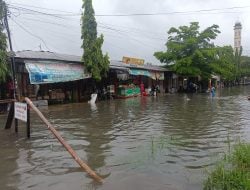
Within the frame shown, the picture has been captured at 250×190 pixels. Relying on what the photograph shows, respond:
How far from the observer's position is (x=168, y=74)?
154 ft

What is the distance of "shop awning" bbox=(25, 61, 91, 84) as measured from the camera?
2117cm

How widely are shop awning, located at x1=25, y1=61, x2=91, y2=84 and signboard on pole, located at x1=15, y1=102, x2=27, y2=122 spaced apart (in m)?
9.73

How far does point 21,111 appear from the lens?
36.5ft

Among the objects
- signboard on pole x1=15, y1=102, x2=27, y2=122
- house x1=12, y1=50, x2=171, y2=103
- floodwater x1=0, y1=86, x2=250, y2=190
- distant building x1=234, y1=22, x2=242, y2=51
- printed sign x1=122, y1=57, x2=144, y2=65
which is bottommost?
floodwater x1=0, y1=86, x2=250, y2=190

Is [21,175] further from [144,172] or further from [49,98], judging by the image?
[49,98]

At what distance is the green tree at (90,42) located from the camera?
26.8m

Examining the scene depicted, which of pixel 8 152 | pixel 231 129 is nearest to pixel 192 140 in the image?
pixel 231 129

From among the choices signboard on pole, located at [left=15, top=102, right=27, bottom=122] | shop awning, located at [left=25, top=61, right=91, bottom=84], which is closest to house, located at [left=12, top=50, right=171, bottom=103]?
shop awning, located at [left=25, top=61, right=91, bottom=84]

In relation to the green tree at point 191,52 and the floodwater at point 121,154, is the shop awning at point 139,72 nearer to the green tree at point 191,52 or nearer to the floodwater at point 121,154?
the green tree at point 191,52

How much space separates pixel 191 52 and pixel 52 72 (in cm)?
2505

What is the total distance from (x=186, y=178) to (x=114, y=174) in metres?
1.47

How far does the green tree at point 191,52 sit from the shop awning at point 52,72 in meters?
18.7

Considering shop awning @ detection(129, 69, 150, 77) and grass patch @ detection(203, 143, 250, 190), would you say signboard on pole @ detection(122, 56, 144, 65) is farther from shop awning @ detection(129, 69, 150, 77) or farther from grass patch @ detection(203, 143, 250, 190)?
grass patch @ detection(203, 143, 250, 190)

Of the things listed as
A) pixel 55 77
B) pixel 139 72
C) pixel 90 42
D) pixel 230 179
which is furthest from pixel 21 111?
pixel 139 72
